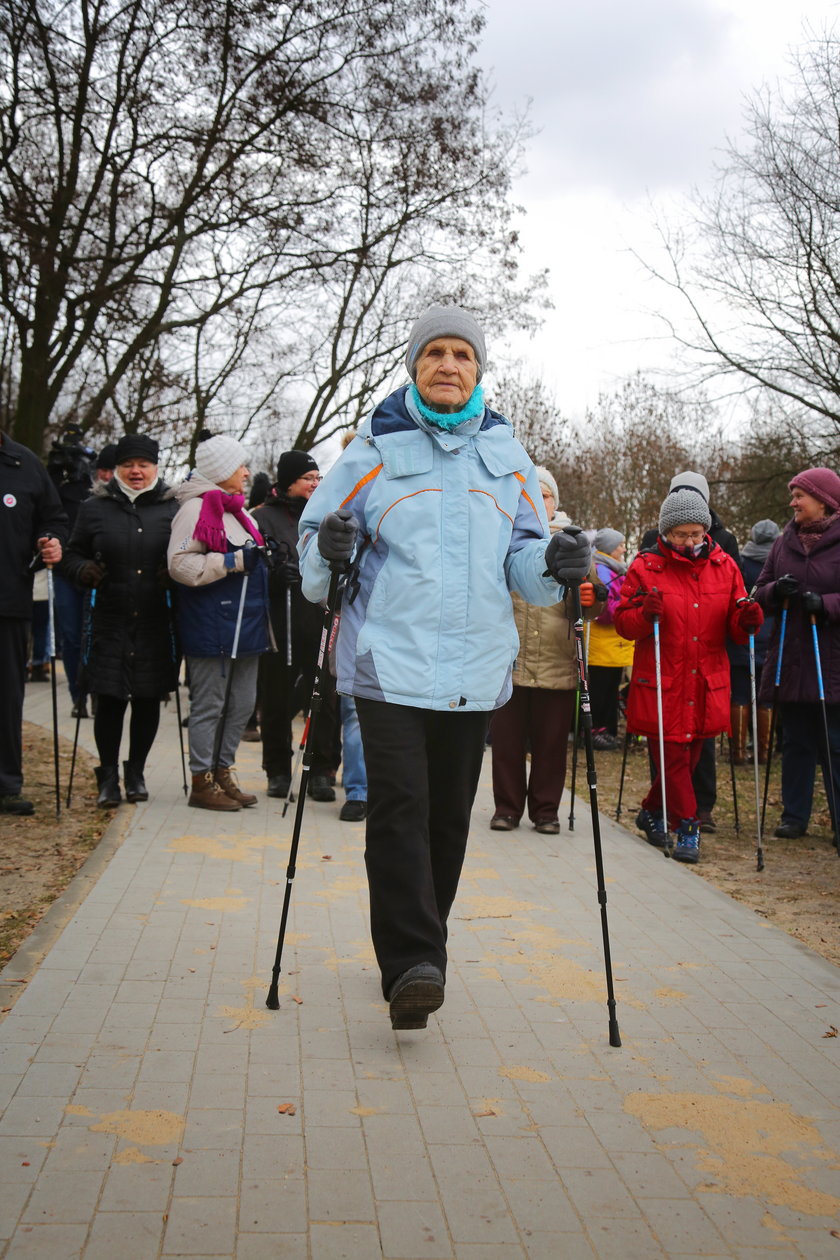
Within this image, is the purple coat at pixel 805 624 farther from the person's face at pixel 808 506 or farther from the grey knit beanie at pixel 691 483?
the grey knit beanie at pixel 691 483

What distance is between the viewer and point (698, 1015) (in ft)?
15.1

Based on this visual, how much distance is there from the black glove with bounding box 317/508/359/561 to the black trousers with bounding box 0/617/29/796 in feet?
13.0

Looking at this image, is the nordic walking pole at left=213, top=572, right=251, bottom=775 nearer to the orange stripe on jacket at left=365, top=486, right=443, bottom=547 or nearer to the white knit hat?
the white knit hat

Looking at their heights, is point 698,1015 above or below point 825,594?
below

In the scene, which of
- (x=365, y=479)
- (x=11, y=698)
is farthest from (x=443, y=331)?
(x=11, y=698)

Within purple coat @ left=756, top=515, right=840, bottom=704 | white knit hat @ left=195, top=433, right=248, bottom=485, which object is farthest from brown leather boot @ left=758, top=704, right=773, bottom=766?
white knit hat @ left=195, top=433, right=248, bottom=485

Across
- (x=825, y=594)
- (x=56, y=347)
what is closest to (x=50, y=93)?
(x=56, y=347)

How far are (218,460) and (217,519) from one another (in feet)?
1.36

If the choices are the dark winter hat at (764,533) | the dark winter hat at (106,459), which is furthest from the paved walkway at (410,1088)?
the dark winter hat at (764,533)

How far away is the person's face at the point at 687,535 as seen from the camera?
7.65 metres

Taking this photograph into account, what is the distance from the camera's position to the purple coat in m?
8.04

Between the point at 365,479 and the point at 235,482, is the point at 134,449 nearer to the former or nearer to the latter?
the point at 235,482

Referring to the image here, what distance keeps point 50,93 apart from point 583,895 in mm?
14314

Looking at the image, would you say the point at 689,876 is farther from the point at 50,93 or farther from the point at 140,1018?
the point at 50,93
